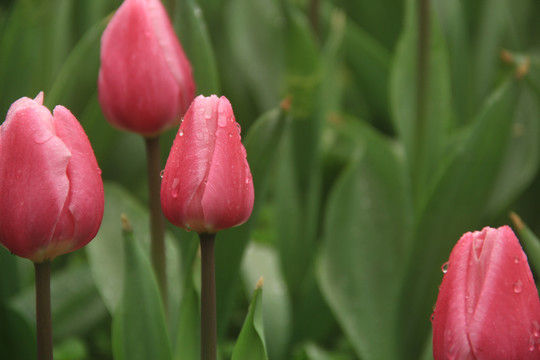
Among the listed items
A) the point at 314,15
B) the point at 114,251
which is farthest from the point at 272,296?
the point at 314,15

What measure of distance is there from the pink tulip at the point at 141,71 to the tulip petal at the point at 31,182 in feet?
0.75

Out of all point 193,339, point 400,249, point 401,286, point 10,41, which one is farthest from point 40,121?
point 10,41

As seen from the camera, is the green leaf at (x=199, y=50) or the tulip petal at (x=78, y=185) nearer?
the tulip petal at (x=78, y=185)

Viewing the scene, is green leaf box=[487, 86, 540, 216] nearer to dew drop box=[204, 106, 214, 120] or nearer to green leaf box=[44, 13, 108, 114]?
green leaf box=[44, 13, 108, 114]

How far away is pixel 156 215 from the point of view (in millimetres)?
1031

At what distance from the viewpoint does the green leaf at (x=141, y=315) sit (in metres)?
0.91

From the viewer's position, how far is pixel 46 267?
0.73m

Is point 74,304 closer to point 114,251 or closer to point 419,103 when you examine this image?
point 114,251

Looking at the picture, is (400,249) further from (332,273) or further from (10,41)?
(10,41)

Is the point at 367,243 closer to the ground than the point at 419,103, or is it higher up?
closer to the ground

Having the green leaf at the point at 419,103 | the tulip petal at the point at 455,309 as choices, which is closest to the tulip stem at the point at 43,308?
the tulip petal at the point at 455,309

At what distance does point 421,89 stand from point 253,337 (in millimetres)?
772

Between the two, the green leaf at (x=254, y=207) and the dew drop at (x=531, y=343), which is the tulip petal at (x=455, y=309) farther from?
the green leaf at (x=254, y=207)

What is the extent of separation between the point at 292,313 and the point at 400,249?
273mm
